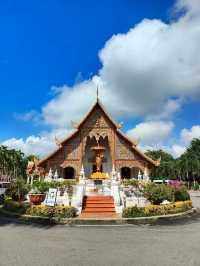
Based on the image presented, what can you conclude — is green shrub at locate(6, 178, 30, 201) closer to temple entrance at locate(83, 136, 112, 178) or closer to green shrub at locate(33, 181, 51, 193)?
green shrub at locate(33, 181, 51, 193)

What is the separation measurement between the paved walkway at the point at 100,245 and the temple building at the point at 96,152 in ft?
39.9

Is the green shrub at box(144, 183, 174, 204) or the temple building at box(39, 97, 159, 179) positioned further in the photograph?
the temple building at box(39, 97, 159, 179)

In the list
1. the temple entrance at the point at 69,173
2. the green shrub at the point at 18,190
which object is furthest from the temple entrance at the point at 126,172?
the green shrub at the point at 18,190

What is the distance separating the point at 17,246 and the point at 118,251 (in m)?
2.81

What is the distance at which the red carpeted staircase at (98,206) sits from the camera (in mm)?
15984

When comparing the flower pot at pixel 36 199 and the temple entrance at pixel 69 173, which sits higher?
the temple entrance at pixel 69 173

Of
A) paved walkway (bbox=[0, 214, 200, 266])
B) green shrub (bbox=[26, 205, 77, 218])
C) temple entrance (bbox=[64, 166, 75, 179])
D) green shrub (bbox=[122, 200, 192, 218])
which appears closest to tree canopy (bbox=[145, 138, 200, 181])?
temple entrance (bbox=[64, 166, 75, 179])

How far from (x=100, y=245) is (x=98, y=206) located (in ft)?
26.1

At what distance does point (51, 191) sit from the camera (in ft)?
52.2

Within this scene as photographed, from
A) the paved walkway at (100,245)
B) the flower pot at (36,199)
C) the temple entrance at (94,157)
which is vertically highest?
the temple entrance at (94,157)

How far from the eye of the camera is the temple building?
2506 cm

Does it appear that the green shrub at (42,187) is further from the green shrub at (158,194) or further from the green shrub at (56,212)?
→ the green shrub at (158,194)

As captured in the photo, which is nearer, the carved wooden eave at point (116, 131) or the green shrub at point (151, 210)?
the green shrub at point (151, 210)

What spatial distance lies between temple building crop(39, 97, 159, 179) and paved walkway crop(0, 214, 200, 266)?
12.2 m
